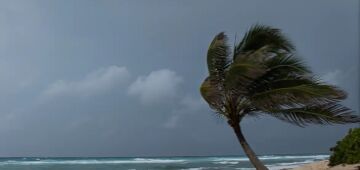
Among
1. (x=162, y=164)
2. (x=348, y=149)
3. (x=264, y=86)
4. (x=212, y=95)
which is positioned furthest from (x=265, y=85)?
(x=162, y=164)

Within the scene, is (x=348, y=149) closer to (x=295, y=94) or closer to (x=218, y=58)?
(x=295, y=94)

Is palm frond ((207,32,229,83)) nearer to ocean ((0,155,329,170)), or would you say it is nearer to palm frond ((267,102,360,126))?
palm frond ((267,102,360,126))

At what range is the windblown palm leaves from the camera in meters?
10.2

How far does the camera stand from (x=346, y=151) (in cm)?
1556

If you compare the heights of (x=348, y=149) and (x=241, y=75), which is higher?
(x=241, y=75)

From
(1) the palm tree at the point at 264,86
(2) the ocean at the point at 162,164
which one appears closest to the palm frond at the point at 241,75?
(1) the palm tree at the point at 264,86

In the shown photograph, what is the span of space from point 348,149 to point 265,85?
5.97 m

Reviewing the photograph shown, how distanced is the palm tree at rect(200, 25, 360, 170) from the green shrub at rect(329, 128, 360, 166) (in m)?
5.21

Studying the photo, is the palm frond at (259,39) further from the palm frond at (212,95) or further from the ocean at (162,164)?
the ocean at (162,164)

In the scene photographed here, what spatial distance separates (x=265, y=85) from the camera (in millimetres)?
10844

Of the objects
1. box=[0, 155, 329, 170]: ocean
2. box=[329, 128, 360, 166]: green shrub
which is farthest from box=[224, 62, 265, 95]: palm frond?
box=[0, 155, 329, 170]: ocean

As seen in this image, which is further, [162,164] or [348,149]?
[162,164]

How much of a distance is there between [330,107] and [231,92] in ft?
6.35

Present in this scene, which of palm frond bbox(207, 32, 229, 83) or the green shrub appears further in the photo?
the green shrub
